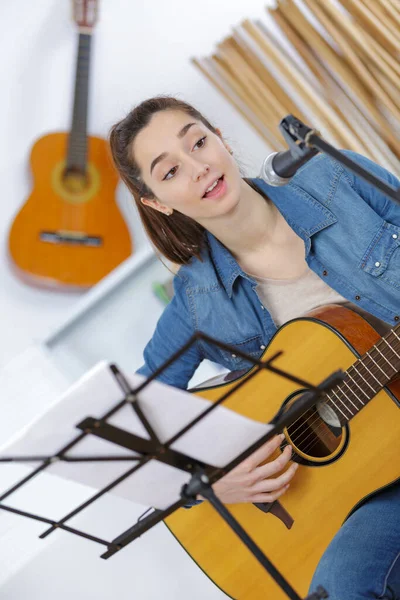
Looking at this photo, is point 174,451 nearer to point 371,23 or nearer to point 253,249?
point 253,249

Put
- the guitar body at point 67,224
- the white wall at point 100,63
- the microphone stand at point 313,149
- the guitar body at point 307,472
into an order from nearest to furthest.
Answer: the microphone stand at point 313,149
the guitar body at point 307,472
the guitar body at point 67,224
the white wall at point 100,63

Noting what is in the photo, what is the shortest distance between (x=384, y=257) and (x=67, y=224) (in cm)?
154

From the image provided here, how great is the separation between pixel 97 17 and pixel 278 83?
35.0 inches

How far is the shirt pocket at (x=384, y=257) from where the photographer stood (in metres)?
1.64

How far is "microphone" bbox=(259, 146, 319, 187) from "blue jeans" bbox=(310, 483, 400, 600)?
0.72 m

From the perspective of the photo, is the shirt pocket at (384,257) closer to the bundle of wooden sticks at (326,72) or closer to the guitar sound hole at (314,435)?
the guitar sound hole at (314,435)

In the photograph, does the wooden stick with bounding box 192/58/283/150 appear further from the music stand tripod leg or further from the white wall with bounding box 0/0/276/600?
the music stand tripod leg

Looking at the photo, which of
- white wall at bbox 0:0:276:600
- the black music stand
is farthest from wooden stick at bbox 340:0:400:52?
the black music stand

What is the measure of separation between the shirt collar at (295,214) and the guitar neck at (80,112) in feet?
4.16

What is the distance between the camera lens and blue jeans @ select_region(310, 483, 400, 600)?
135cm

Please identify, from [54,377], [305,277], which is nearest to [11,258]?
[54,377]

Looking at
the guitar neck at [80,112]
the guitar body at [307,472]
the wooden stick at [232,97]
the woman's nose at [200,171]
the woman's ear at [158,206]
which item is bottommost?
the guitar body at [307,472]

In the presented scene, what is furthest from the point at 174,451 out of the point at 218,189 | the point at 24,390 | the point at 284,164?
the point at 24,390

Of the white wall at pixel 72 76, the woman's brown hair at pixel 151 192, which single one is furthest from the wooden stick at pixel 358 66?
the woman's brown hair at pixel 151 192
